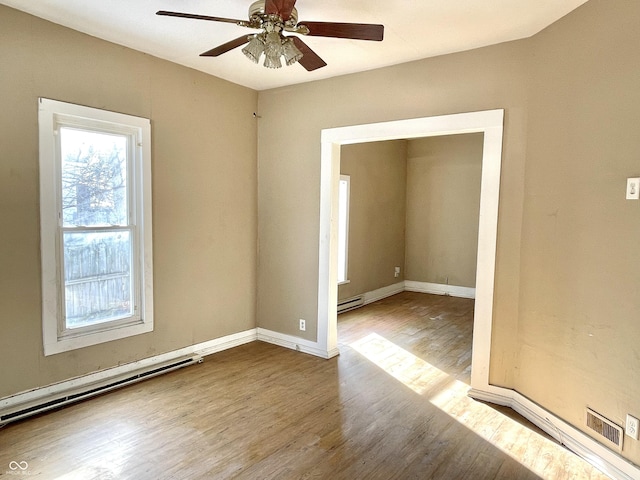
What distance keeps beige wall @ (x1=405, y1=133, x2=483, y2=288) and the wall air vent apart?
4.43m

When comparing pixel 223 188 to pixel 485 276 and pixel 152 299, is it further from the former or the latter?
pixel 485 276

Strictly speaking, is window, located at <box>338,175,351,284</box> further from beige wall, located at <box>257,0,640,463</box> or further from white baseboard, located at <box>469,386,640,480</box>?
white baseboard, located at <box>469,386,640,480</box>

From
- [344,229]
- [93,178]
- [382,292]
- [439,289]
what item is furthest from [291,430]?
[439,289]

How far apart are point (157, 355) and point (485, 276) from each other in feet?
9.55

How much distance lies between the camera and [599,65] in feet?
7.54

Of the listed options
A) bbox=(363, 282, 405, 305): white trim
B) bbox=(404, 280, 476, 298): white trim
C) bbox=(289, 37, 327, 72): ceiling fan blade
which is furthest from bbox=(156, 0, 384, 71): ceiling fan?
bbox=(404, 280, 476, 298): white trim

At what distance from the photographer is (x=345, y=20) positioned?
2670 mm

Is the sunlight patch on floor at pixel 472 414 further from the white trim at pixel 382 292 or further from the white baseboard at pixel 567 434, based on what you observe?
the white trim at pixel 382 292

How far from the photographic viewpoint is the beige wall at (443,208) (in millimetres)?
6785

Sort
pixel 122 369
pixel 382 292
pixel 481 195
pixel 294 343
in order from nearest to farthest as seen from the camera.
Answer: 1. pixel 481 195
2. pixel 122 369
3. pixel 294 343
4. pixel 382 292

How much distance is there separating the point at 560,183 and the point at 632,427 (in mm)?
1470

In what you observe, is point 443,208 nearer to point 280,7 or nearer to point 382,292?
point 382,292

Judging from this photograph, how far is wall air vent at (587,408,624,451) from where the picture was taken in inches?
86.4

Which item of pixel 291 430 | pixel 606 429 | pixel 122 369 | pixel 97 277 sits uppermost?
pixel 97 277
